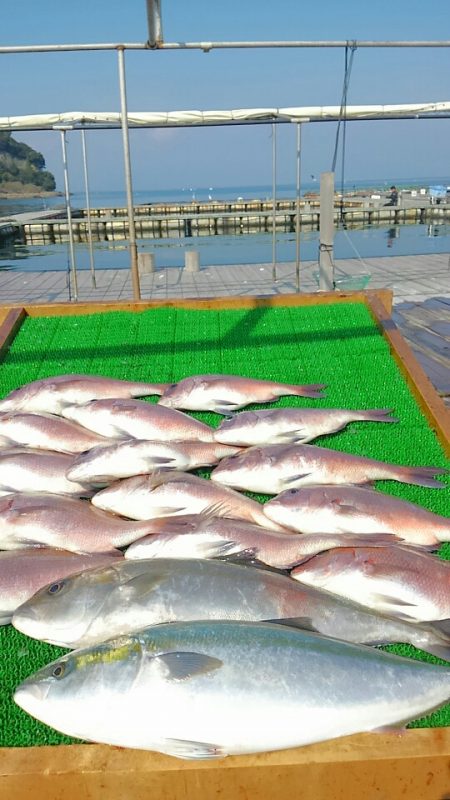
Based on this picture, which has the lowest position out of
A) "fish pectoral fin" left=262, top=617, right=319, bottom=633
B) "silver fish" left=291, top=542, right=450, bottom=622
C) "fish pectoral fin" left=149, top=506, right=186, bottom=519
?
"silver fish" left=291, top=542, right=450, bottom=622

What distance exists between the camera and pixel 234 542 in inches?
96.8

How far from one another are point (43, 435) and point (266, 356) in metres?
1.95

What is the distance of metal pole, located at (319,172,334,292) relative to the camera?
8758 millimetres

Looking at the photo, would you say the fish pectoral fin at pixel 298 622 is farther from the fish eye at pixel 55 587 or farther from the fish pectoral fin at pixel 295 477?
the fish pectoral fin at pixel 295 477

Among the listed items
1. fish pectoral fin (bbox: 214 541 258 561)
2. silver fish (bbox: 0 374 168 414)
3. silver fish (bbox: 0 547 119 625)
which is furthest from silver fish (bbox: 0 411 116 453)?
fish pectoral fin (bbox: 214 541 258 561)

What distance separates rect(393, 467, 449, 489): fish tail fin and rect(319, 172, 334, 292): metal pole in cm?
570

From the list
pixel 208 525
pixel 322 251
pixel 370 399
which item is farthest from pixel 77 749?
pixel 322 251

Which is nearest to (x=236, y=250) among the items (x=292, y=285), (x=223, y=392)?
(x=292, y=285)

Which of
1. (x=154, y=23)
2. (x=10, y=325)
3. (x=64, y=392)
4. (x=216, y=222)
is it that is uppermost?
(x=154, y=23)

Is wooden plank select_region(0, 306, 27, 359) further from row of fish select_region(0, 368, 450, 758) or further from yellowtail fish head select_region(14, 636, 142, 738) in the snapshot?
yellowtail fish head select_region(14, 636, 142, 738)

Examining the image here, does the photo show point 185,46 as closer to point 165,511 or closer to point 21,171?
point 165,511

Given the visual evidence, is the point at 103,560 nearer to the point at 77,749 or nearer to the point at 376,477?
the point at 77,749

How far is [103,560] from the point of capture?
96.0 inches

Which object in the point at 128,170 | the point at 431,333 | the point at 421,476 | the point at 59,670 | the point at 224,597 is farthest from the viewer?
the point at 431,333
